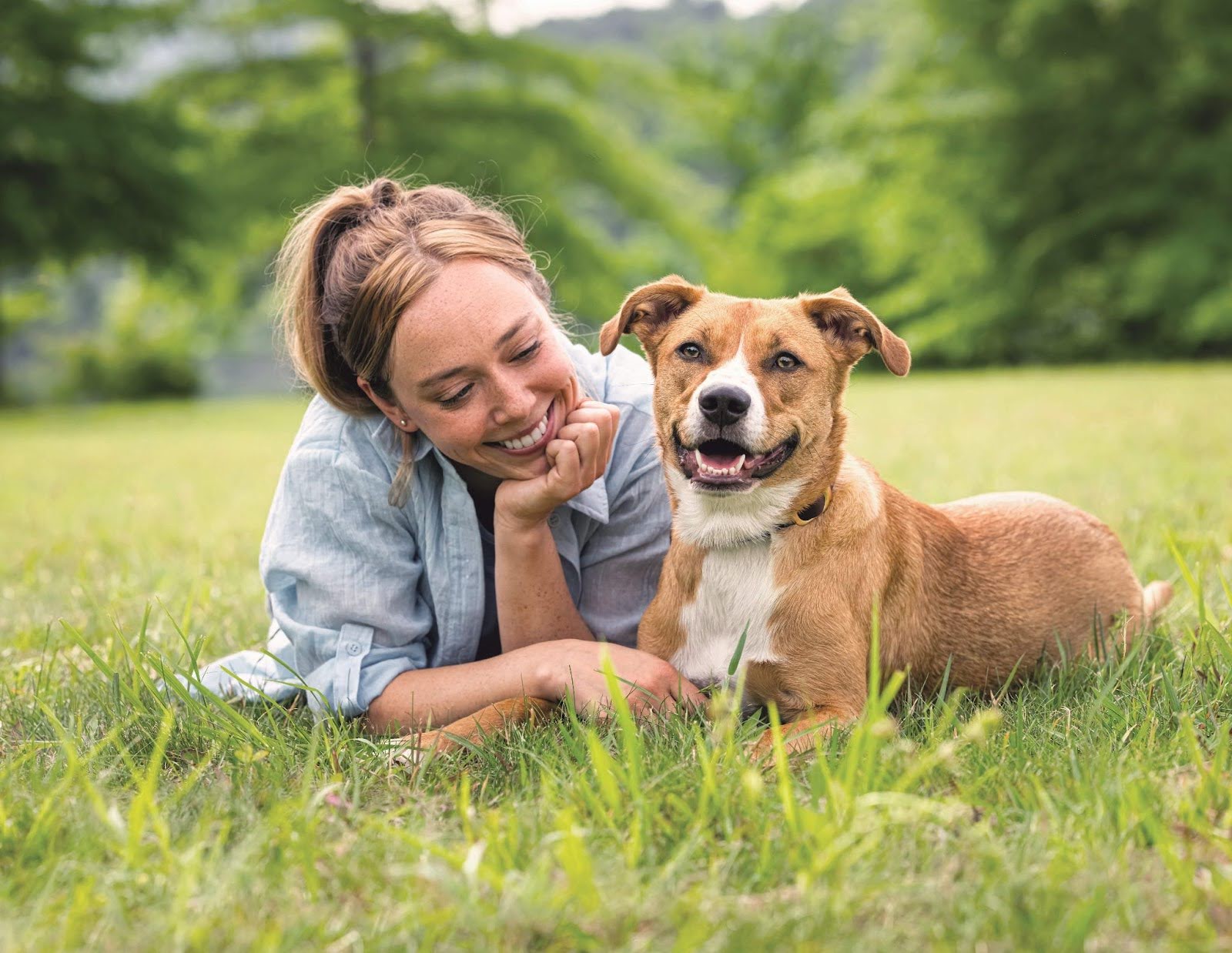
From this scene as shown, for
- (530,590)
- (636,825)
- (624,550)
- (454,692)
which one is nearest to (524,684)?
(454,692)

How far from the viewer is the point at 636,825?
1949mm

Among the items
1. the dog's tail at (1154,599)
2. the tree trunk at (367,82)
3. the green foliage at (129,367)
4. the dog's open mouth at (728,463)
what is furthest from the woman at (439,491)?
the green foliage at (129,367)

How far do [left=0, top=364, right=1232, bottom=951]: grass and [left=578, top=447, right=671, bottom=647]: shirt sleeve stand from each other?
787mm

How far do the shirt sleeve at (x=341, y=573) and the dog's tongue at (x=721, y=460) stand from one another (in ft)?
3.02

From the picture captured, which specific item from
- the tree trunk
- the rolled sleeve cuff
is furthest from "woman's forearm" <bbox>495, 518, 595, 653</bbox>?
the tree trunk

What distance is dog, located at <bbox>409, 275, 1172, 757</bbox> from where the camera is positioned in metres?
2.84

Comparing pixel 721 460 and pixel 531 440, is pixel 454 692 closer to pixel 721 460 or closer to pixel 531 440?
pixel 531 440

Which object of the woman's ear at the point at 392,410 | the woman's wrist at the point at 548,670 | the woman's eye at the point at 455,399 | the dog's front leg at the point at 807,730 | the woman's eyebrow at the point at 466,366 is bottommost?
the dog's front leg at the point at 807,730

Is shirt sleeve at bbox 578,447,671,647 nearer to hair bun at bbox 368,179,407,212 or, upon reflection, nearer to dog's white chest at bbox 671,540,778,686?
dog's white chest at bbox 671,540,778,686

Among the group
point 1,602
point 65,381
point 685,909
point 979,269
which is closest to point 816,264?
point 979,269

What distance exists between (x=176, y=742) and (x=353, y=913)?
1.06 metres

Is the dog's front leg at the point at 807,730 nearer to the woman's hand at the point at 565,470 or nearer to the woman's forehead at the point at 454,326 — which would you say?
the woman's hand at the point at 565,470

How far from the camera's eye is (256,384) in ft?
132

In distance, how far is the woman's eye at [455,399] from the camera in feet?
9.67
